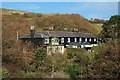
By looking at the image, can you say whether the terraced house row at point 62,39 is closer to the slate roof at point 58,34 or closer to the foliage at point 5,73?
the slate roof at point 58,34

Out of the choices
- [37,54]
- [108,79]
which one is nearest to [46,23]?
[37,54]

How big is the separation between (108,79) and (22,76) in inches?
104

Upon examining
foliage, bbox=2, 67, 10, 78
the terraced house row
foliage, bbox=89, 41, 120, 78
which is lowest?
foliage, bbox=2, 67, 10, 78

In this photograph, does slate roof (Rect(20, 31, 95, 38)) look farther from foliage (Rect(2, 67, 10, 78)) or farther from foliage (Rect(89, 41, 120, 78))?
foliage (Rect(89, 41, 120, 78))

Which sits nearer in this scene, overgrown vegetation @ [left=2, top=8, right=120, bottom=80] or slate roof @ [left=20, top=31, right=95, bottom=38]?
overgrown vegetation @ [left=2, top=8, right=120, bottom=80]

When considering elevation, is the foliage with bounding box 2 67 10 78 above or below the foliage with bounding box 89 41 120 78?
below

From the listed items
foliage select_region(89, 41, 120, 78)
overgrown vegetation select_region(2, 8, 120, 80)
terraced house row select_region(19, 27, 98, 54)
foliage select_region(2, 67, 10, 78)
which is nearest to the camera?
foliage select_region(89, 41, 120, 78)

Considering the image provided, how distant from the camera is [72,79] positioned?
8.64 meters

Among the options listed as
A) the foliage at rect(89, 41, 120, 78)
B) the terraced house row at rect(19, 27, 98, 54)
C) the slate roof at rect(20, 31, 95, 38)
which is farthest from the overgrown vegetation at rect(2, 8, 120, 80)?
the slate roof at rect(20, 31, 95, 38)

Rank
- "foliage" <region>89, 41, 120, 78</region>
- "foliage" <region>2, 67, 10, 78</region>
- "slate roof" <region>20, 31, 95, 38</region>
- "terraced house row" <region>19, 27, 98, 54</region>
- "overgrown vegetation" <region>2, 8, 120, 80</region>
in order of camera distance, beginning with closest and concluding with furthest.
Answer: "foliage" <region>89, 41, 120, 78</region>, "overgrown vegetation" <region>2, 8, 120, 80</region>, "foliage" <region>2, 67, 10, 78</region>, "terraced house row" <region>19, 27, 98, 54</region>, "slate roof" <region>20, 31, 95, 38</region>

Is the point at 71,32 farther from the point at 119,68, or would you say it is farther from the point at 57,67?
the point at 119,68

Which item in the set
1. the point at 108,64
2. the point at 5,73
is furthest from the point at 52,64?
the point at 108,64

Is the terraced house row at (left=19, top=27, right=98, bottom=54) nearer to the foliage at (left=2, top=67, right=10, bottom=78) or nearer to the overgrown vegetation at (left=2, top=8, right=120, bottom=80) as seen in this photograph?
the overgrown vegetation at (left=2, top=8, right=120, bottom=80)

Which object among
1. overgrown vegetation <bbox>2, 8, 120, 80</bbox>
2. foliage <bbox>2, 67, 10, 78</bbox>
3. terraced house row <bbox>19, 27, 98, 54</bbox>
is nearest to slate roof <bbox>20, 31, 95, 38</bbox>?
terraced house row <bbox>19, 27, 98, 54</bbox>
